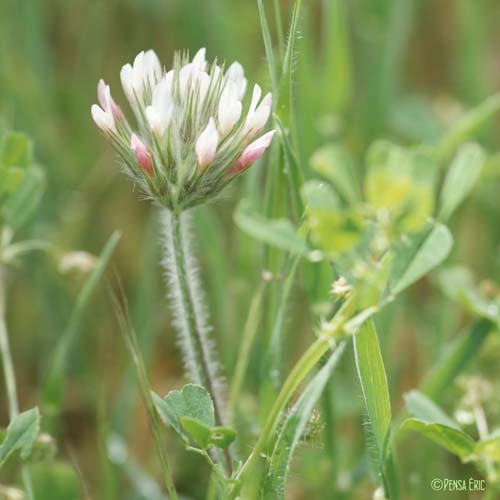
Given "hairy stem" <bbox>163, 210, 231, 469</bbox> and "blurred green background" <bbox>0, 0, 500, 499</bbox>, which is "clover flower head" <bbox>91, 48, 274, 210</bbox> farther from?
"blurred green background" <bbox>0, 0, 500, 499</bbox>

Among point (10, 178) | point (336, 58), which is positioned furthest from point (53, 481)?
point (336, 58)

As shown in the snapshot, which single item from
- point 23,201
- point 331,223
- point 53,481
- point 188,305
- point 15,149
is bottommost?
point 53,481

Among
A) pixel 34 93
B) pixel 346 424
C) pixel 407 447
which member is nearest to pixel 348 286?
pixel 407 447

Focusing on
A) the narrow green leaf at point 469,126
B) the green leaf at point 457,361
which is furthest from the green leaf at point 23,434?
the narrow green leaf at point 469,126

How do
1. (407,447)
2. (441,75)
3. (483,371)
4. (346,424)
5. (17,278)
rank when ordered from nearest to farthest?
1. (483,371)
2. (407,447)
3. (346,424)
4. (17,278)
5. (441,75)

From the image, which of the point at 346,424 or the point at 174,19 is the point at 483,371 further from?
the point at 174,19

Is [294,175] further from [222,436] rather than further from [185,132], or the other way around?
[222,436]

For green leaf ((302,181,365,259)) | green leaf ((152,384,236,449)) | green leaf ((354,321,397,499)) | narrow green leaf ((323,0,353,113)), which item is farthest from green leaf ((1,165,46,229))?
narrow green leaf ((323,0,353,113))

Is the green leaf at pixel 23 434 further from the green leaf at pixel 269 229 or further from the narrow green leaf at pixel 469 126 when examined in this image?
the narrow green leaf at pixel 469 126
